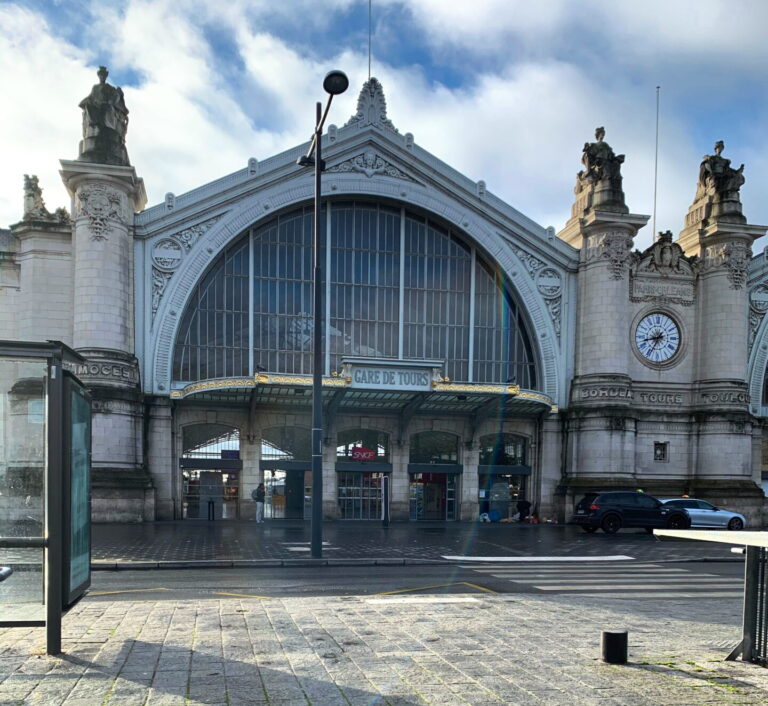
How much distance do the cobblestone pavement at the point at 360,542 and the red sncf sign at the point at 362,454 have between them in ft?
11.9

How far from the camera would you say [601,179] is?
31.0m

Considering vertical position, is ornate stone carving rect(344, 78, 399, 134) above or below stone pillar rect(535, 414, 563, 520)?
above

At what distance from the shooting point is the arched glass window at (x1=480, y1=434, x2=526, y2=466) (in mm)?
30625

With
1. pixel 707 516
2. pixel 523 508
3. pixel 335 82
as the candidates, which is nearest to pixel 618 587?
pixel 335 82

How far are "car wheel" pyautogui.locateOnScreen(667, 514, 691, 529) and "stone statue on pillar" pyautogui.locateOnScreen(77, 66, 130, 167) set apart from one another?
24.4 m

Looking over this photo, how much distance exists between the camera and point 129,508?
81.8 feet

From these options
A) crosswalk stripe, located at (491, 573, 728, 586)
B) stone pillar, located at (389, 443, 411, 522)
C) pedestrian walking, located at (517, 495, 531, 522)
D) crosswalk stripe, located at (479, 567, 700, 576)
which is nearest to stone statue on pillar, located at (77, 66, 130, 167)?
stone pillar, located at (389, 443, 411, 522)

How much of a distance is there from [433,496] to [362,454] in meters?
3.73

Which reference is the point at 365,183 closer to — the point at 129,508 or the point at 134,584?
the point at 129,508

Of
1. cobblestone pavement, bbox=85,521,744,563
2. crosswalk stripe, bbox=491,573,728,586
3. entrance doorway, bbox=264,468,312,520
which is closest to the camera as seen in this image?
crosswalk stripe, bbox=491,573,728,586

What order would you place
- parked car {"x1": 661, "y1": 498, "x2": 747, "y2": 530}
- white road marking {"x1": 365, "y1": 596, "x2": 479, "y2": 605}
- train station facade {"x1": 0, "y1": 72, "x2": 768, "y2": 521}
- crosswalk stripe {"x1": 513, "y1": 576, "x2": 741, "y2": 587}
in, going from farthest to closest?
train station facade {"x1": 0, "y1": 72, "x2": 768, "y2": 521} < parked car {"x1": 661, "y1": 498, "x2": 747, "y2": 530} < crosswalk stripe {"x1": 513, "y1": 576, "x2": 741, "y2": 587} < white road marking {"x1": 365, "y1": 596, "x2": 479, "y2": 605}

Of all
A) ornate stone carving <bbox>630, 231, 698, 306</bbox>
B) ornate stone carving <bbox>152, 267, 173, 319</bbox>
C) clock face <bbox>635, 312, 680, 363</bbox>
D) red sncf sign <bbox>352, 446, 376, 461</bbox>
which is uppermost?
ornate stone carving <bbox>630, 231, 698, 306</bbox>

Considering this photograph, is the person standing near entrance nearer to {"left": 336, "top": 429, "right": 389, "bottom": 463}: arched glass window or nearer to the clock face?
{"left": 336, "top": 429, "right": 389, "bottom": 463}: arched glass window

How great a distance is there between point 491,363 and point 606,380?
199 inches
